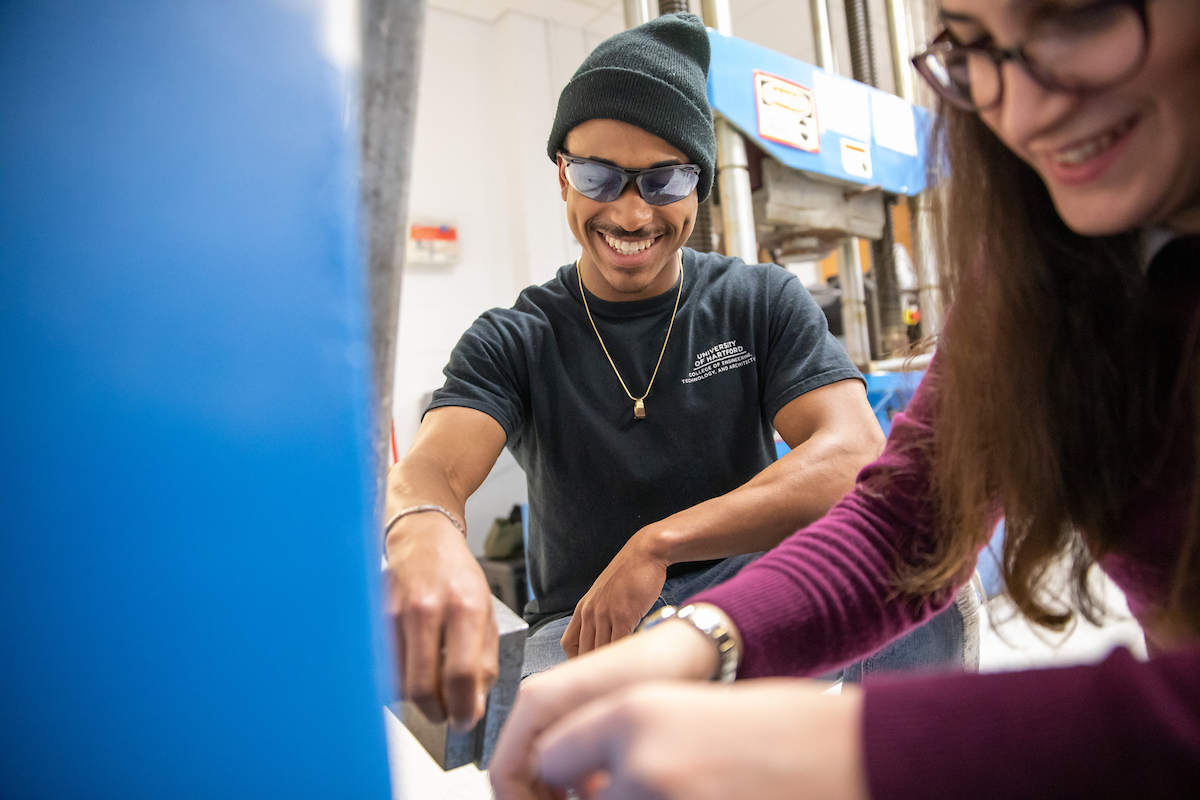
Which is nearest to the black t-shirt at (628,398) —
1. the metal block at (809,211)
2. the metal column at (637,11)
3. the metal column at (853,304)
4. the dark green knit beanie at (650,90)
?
the dark green knit beanie at (650,90)

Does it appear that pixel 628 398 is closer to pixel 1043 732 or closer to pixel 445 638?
pixel 445 638

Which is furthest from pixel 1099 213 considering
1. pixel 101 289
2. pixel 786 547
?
pixel 101 289

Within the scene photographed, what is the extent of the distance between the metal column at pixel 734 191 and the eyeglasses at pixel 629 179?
0.59 m

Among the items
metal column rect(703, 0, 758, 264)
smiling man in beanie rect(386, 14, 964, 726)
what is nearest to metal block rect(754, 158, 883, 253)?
metal column rect(703, 0, 758, 264)

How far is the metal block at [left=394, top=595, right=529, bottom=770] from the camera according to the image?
1.51 ft

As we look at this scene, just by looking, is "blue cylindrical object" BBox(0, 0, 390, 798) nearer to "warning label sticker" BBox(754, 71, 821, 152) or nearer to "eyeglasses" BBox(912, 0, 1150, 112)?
"eyeglasses" BBox(912, 0, 1150, 112)

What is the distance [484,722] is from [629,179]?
842 mm

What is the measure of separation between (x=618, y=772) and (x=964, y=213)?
0.59 metres

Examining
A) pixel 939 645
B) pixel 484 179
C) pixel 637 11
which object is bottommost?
pixel 939 645

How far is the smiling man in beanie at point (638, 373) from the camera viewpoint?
1016 millimetres

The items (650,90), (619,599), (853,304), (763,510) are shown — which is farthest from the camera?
(853,304)

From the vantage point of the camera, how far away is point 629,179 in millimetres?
1098

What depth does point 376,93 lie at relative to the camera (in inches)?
11.2

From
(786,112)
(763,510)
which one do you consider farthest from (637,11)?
(763,510)
